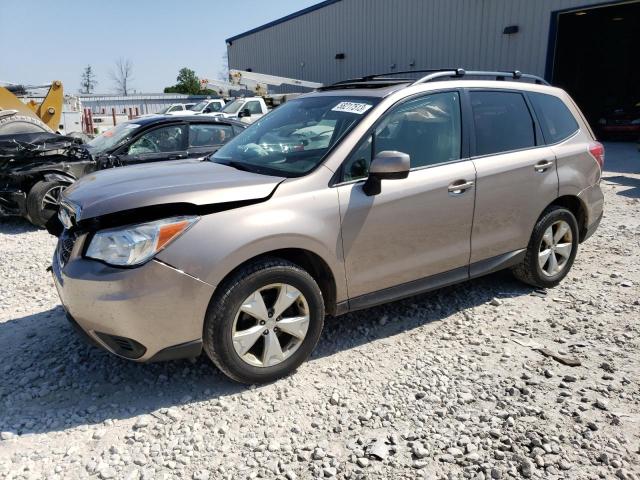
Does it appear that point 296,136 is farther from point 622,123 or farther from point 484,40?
point 622,123

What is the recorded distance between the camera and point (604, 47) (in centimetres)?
2178

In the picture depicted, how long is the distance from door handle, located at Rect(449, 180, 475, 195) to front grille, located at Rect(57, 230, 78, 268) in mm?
2500

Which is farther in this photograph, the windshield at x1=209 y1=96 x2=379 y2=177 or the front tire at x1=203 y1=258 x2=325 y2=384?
the windshield at x1=209 y1=96 x2=379 y2=177

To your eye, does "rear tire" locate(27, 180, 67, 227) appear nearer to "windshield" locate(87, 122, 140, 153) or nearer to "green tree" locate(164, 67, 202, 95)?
"windshield" locate(87, 122, 140, 153)

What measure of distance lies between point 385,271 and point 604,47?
2348 centimetres

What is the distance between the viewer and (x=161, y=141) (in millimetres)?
7664

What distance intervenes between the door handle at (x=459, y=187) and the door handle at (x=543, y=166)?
31.5 inches

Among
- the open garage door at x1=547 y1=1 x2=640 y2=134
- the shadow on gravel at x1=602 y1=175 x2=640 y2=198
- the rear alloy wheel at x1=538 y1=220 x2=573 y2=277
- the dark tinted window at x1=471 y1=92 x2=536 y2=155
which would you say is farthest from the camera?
the open garage door at x1=547 y1=1 x2=640 y2=134

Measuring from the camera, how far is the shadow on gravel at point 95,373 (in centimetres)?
292

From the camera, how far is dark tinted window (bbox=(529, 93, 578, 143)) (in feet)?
14.3

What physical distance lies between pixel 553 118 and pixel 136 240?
368cm

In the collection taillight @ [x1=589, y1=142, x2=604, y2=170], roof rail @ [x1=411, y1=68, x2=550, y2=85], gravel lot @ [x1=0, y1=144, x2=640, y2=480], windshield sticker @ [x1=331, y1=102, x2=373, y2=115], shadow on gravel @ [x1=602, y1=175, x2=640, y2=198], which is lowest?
gravel lot @ [x1=0, y1=144, x2=640, y2=480]

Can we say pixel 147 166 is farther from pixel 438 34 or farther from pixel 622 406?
pixel 438 34

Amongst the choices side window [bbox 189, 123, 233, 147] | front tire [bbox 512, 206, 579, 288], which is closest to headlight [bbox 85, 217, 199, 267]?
front tire [bbox 512, 206, 579, 288]
